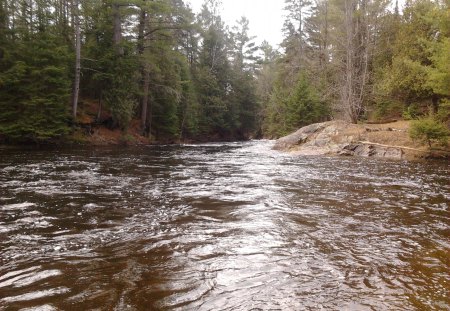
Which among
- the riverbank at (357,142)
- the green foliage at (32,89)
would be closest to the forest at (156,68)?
the green foliage at (32,89)

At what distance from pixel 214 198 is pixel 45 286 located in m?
4.17

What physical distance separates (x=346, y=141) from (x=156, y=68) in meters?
14.9

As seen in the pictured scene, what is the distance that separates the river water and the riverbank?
8.34 meters

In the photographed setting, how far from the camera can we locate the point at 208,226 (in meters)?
5.07

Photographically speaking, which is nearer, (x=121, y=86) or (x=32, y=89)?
(x=32, y=89)

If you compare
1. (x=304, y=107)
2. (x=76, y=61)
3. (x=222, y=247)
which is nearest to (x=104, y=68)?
(x=76, y=61)

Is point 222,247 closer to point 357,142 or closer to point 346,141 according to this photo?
point 357,142

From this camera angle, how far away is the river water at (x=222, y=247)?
116 inches

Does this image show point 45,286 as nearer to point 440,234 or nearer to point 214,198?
point 214,198

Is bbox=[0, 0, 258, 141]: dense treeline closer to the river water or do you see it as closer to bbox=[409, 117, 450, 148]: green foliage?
the river water

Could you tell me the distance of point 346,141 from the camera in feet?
61.2

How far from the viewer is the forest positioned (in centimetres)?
1878

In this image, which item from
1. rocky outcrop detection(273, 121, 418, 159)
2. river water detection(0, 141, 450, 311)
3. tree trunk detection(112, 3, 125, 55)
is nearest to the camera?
river water detection(0, 141, 450, 311)

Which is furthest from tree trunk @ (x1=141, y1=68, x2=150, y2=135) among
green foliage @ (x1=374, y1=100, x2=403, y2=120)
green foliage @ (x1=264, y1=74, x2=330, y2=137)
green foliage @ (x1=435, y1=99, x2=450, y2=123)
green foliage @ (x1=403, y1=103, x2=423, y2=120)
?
green foliage @ (x1=435, y1=99, x2=450, y2=123)
